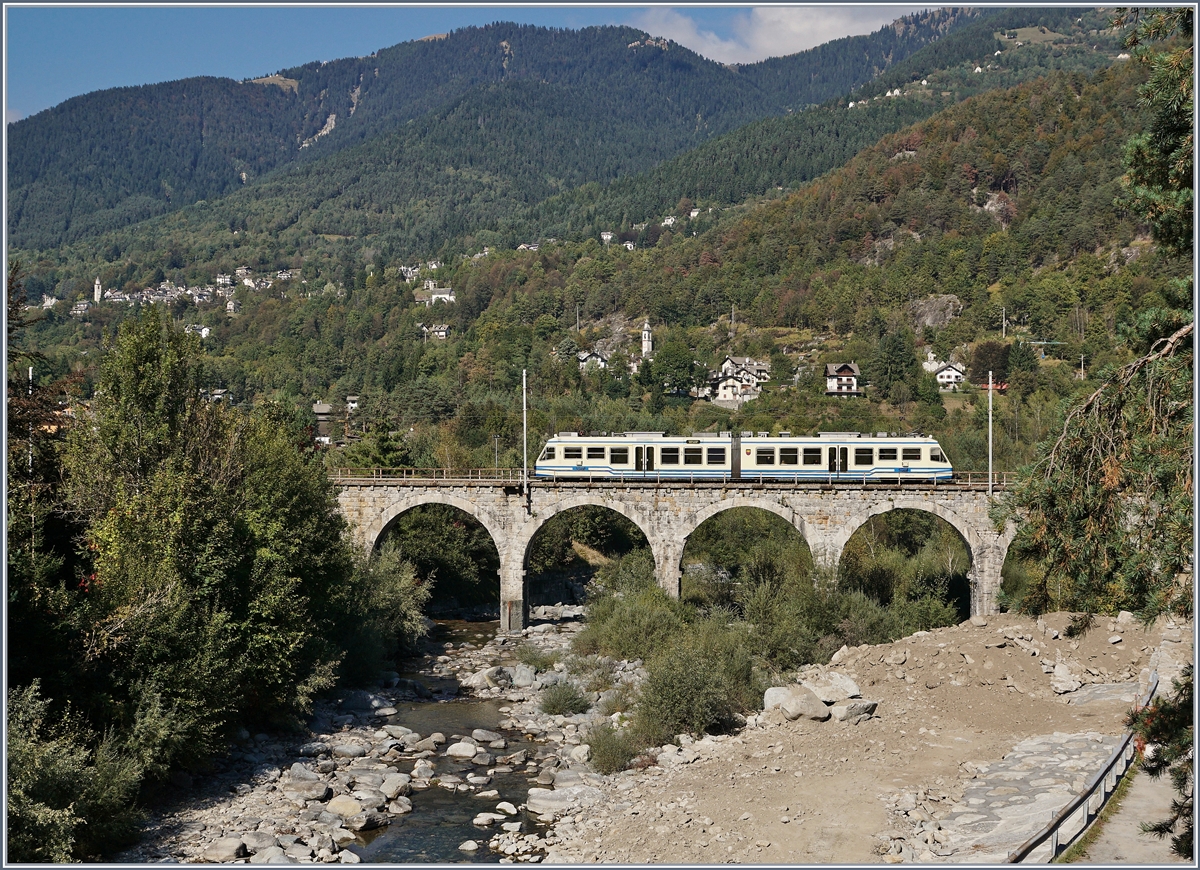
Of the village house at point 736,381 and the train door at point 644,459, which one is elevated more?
the village house at point 736,381

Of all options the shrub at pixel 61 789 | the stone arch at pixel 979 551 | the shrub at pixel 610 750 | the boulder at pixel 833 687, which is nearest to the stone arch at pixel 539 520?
the stone arch at pixel 979 551

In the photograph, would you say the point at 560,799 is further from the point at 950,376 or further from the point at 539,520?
the point at 950,376

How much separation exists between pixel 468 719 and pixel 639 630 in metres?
8.23

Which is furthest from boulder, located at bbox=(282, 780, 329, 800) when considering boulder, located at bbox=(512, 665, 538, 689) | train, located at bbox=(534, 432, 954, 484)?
train, located at bbox=(534, 432, 954, 484)

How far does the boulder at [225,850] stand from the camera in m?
18.6

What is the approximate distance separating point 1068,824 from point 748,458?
2581cm

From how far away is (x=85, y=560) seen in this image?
2291 cm

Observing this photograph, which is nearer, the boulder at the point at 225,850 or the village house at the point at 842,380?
the boulder at the point at 225,850

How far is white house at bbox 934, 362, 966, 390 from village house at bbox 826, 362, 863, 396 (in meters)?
6.41

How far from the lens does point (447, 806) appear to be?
22.5m

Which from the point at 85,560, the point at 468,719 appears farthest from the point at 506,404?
the point at 85,560

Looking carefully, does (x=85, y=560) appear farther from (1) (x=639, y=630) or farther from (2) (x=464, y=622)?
(2) (x=464, y=622)

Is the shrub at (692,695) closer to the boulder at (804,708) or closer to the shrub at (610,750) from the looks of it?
the shrub at (610,750)

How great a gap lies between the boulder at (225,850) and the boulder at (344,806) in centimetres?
257
